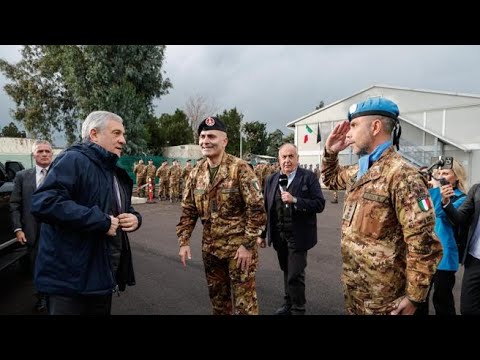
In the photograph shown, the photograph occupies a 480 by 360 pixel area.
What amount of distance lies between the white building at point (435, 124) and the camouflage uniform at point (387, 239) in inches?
835

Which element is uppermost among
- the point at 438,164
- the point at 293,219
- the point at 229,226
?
the point at 438,164

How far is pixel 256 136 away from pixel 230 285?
55157 mm

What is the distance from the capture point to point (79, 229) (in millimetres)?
1855

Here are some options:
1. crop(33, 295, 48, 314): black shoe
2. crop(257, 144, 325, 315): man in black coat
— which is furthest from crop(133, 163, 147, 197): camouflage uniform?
crop(257, 144, 325, 315): man in black coat

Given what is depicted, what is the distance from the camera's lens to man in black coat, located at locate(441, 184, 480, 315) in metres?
2.73

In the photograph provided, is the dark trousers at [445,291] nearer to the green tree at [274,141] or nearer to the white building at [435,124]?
the white building at [435,124]

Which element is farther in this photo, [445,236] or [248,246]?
[445,236]

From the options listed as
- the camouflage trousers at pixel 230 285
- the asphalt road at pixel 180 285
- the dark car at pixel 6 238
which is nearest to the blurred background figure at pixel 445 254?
the asphalt road at pixel 180 285

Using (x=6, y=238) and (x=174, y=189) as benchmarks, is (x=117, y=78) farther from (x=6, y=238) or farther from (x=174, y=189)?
(x=6, y=238)

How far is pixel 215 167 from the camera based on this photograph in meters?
3.06

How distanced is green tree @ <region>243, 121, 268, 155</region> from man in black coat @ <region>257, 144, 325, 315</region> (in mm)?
51975

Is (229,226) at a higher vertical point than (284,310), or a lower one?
higher

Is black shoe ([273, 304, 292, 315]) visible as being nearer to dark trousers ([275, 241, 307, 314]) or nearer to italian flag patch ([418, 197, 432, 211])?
dark trousers ([275, 241, 307, 314])

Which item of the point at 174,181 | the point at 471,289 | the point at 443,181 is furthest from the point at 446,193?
the point at 174,181
